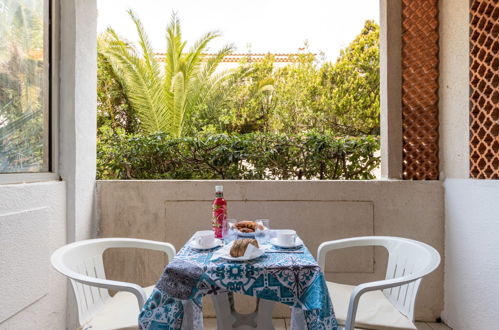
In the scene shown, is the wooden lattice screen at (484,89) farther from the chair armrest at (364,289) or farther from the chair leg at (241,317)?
the chair leg at (241,317)

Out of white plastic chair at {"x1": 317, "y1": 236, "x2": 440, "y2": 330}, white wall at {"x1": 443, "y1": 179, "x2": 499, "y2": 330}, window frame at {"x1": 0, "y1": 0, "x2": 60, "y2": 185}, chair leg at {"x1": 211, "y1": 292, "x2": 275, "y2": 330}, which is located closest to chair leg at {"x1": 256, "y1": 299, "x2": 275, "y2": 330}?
chair leg at {"x1": 211, "y1": 292, "x2": 275, "y2": 330}

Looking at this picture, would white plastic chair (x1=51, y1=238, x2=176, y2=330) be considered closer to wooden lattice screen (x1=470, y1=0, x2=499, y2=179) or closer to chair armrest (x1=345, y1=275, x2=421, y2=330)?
chair armrest (x1=345, y1=275, x2=421, y2=330)

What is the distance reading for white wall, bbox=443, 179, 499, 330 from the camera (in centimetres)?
239

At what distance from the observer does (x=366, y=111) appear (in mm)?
5453

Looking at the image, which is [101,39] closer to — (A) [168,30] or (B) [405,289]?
(A) [168,30]

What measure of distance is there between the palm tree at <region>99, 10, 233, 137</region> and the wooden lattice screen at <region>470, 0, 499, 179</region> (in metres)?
3.98

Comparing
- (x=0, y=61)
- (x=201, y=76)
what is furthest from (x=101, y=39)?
(x=0, y=61)

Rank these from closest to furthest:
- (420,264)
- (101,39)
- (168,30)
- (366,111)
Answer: (420,264) → (366,111) → (168,30) → (101,39)

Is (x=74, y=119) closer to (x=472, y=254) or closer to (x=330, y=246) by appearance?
A: (x=330, y=246)

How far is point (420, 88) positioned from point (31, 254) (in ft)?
11.4

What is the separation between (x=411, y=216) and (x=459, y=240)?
41 cm

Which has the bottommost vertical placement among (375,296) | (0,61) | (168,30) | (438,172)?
(375,296)

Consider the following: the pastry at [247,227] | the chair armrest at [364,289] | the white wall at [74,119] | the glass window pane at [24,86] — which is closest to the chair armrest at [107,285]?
the pastry at [247,227]

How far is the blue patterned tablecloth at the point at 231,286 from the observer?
145 centimetres
